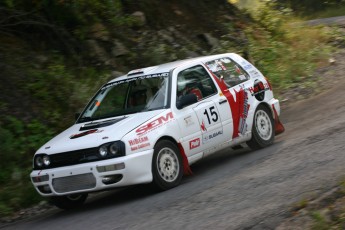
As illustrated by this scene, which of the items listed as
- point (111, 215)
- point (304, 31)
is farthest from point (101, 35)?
point (111, 215)

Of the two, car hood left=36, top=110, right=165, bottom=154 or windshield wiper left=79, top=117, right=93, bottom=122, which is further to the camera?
windshield wiper left=79, top=117, right=93, bottom=122

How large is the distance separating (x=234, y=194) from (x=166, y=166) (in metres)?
1.40

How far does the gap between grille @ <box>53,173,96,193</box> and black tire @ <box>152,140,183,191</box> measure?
81cm

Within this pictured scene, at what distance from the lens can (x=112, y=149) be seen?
26.9 ft

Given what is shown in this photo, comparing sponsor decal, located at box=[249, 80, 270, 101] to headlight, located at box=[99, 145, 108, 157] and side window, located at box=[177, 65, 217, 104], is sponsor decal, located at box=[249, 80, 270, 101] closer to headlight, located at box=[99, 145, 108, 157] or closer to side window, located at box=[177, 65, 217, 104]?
side window, located at box=[177, 65, 217, 104]

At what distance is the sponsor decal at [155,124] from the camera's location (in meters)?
8.44

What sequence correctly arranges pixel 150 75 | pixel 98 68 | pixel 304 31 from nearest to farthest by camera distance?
pixel 150 75 < pixel 98 68 < pixel 304 31

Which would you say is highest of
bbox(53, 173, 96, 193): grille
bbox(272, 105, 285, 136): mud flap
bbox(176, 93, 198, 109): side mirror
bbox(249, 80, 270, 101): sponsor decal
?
bbox(176, 93, 198, 109): side mirror

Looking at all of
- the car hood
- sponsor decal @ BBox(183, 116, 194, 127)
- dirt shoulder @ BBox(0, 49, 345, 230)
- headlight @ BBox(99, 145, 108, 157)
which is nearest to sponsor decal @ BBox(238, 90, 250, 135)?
dirt shoulder @ BBox(0, 49, 345, 230)

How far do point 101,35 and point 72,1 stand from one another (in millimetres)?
1842

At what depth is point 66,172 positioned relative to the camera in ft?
27.2

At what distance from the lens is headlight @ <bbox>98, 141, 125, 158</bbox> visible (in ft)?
26.7

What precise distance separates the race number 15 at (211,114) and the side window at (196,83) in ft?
0.72

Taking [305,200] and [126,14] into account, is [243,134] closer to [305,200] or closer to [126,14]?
[305,200]
